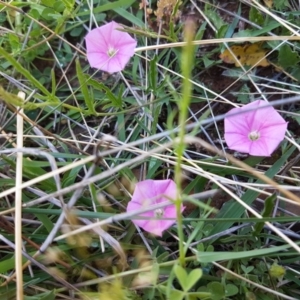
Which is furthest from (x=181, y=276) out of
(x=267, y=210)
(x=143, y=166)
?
(x=143, y=166)

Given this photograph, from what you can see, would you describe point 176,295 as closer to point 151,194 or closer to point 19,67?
point 151,194

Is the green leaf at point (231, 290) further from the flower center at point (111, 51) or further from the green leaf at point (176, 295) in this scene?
the flower center at point (111, 51)

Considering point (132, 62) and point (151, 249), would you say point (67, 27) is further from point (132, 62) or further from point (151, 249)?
point (151, 249)

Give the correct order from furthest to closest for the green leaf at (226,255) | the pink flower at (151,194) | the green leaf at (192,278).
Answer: the pink flower at (151,194) → the green leaf at (226,255) → the green leaf at (192,278)

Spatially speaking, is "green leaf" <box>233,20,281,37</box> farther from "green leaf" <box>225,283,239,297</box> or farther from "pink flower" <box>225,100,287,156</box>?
"green leaf" <box>225,283,239,297</box>

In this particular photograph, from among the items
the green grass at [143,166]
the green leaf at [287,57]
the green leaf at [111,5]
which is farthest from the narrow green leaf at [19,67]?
the green leaf at [287,57]

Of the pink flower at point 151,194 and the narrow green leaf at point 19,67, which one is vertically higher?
the narrow green leaf at point 19,67
